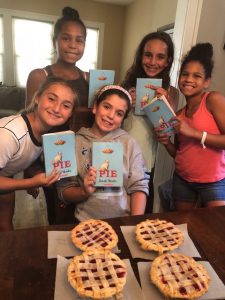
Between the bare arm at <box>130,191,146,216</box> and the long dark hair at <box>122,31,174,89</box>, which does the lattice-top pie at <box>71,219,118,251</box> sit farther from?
the long dark hair at <box>122,31,174,89</box>

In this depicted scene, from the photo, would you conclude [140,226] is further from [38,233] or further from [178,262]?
[38,233]

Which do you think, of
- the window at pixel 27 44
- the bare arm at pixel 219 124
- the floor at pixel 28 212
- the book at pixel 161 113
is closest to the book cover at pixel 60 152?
the book at pixel 161 113

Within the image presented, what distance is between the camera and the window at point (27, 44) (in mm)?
4914

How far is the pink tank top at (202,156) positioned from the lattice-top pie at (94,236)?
75cm

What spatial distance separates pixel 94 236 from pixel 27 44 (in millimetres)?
5177

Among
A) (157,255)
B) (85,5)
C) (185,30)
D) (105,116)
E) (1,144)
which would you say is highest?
(85,5)

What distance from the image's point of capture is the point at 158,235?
0.82 meters

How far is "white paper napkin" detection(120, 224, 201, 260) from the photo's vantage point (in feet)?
2.49

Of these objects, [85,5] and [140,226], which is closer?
[140,226]

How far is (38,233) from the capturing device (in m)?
0.79

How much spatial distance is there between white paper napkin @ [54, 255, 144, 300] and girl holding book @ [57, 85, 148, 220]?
0.48 meters

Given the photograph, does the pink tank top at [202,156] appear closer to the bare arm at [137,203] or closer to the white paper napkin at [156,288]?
the bare arm at [137,203]

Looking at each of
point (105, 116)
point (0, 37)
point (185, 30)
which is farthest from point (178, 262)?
point (0, 37)

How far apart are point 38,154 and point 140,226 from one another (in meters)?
0.65
